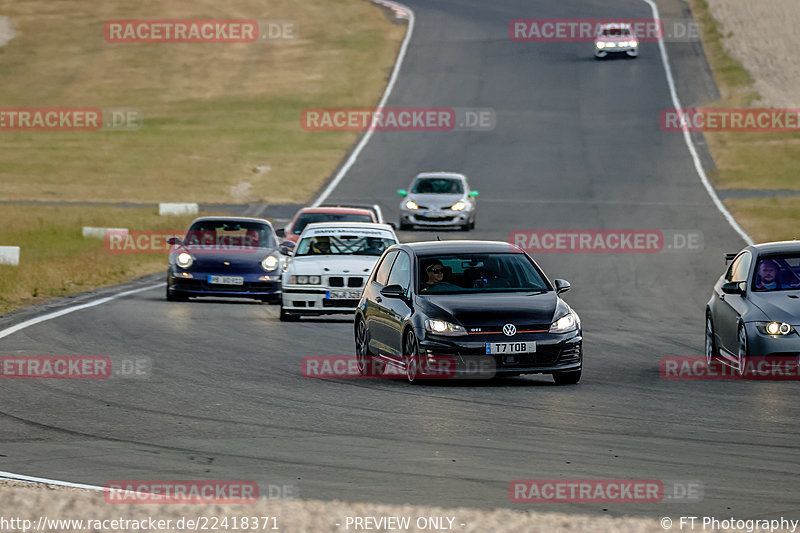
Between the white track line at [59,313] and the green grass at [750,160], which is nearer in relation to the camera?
the white track line at [59,313]

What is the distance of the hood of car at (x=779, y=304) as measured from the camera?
1445 centimetres

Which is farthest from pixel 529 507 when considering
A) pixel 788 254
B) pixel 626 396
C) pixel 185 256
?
pixel 185 256

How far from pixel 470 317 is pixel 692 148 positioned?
40.2m

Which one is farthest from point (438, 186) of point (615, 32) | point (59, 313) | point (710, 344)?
point (615, 32)

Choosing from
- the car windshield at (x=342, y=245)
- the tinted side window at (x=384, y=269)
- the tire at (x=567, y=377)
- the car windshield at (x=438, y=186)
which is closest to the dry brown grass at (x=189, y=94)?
the car windshield at (x=438, y=186)

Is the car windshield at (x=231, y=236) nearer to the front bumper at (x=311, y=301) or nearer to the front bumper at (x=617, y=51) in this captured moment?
the front bumper at (x=311, y=301)

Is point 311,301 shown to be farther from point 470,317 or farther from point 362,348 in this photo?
point 470,317

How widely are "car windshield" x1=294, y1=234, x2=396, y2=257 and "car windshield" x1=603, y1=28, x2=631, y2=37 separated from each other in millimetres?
46325

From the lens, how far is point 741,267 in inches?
623

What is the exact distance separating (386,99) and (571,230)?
26.1 m

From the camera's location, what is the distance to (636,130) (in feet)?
182

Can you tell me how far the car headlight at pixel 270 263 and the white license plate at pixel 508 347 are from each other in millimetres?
10194

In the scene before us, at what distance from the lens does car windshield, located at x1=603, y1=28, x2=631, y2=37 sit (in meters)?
66.6

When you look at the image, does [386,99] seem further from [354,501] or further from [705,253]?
[354,501]
